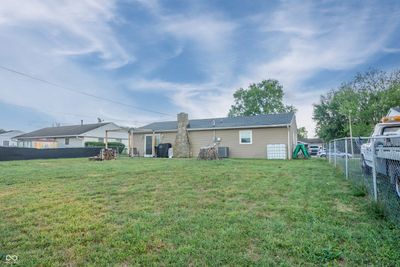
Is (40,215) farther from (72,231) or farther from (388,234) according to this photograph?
(388,234)

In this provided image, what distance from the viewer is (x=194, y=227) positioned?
123 inches

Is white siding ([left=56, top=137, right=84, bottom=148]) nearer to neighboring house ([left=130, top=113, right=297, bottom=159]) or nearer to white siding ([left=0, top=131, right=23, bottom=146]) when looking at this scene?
neighboring house ([left=130, top=113, right=297, bottom=159])

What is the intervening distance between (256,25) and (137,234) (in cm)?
1144

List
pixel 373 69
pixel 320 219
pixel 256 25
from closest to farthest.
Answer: pixel 320 219 < pixel 256 25 < pixel 373 69

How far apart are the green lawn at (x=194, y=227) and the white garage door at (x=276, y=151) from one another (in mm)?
10726

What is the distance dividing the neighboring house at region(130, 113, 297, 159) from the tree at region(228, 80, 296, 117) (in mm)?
19992

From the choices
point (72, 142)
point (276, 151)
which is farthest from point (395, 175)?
point (72, 142)

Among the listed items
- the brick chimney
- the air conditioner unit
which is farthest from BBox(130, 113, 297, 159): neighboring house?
the air conditioner unit

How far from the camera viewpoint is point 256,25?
1166 centimetres

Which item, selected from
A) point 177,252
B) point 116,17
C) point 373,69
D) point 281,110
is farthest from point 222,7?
point 281,110

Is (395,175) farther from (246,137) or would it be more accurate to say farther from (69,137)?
(69,137)

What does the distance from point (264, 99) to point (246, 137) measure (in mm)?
23285

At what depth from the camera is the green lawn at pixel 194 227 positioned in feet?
7.77

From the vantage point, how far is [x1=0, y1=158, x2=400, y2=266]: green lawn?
7.77 ft
